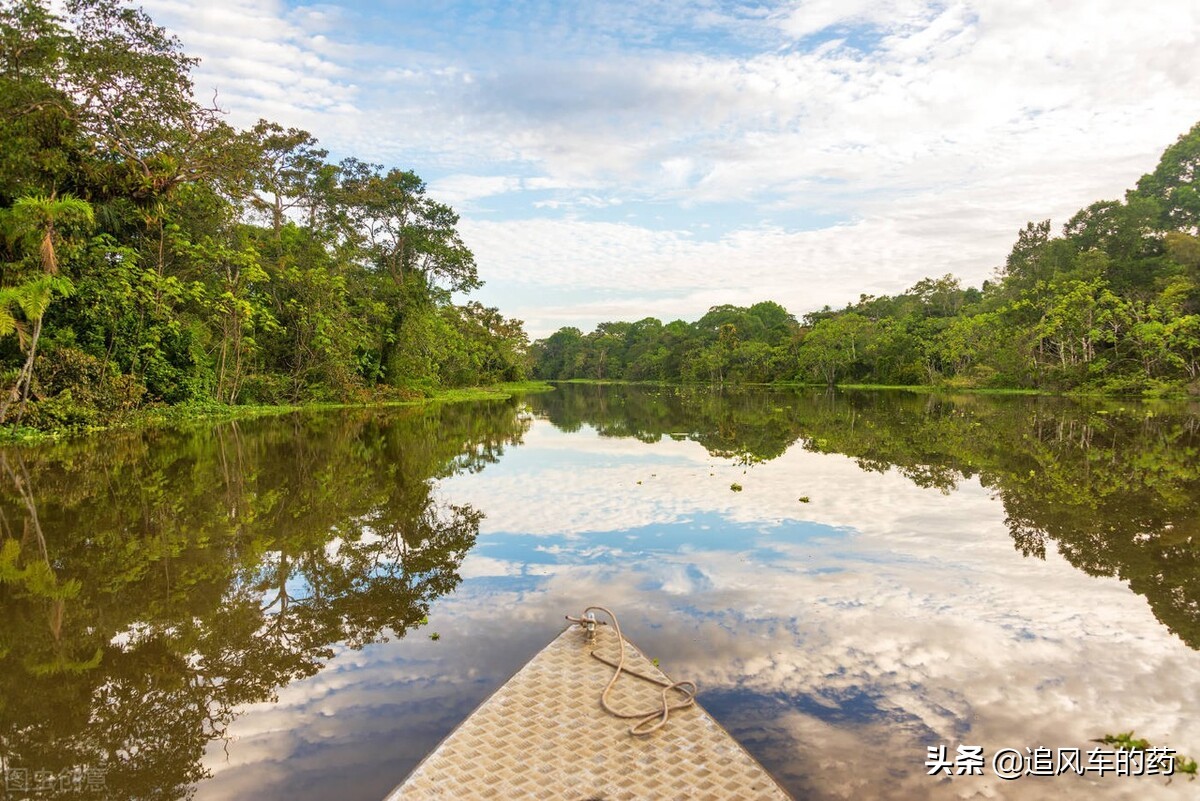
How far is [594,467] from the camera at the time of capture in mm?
14273

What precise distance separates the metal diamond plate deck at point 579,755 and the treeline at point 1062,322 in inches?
1626

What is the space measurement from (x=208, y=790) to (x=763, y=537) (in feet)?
21.7

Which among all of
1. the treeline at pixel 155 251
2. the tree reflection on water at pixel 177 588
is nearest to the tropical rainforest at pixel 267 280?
the treeline at pixel 155 251

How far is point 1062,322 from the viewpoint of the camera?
127 ft

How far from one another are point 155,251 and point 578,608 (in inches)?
892

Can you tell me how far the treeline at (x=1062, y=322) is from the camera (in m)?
35.2

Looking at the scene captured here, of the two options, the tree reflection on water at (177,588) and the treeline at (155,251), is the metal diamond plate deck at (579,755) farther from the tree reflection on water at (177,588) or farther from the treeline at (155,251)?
the treeline at (155,251)

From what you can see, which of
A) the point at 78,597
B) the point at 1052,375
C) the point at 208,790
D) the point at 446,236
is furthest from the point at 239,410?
the point at 1052,375

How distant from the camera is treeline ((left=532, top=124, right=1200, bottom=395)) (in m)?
35.2

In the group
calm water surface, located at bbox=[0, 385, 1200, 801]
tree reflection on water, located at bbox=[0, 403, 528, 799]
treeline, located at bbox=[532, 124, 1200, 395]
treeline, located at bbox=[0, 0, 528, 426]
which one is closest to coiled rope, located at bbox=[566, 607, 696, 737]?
calm water surface, located at bbox=[0, 385, 1200, 801]

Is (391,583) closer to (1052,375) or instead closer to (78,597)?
(78,597)

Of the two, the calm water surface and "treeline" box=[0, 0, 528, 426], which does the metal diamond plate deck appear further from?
"treeline" box=[0, 0, 528, 426]

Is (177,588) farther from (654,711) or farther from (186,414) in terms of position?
(186,414)

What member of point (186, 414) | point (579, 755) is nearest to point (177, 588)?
point (579, 755)
